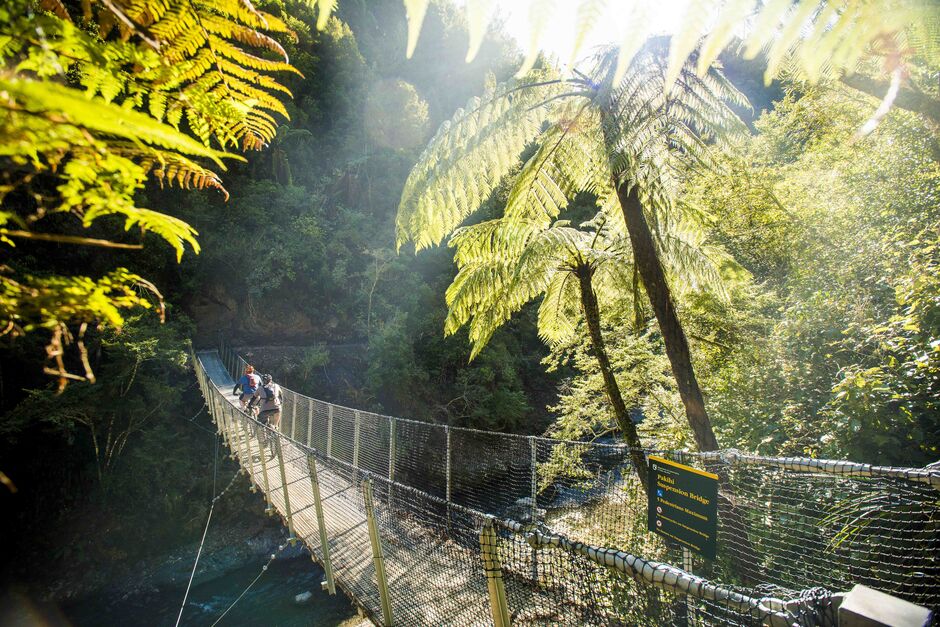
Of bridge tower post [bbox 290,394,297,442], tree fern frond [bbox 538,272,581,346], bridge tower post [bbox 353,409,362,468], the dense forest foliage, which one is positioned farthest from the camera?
bridge tower post [bbox 290,394,297,442]

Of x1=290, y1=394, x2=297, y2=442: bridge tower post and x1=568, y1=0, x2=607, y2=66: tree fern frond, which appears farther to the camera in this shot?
x1=290, y1=394, x2=297, y2=442: bridge tower post

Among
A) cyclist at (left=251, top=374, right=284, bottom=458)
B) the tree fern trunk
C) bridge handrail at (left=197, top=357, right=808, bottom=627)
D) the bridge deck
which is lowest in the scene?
the bridge deck

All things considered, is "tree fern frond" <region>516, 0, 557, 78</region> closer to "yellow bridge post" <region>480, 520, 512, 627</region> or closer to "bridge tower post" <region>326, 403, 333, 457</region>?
"yellow bridge post" <region>480, 520, 512, 627</region>

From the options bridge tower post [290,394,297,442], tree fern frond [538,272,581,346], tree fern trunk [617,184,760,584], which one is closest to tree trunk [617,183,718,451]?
tree fern trunk [617,184,760,584]

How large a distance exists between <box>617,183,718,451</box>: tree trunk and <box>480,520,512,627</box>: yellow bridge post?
2035mm

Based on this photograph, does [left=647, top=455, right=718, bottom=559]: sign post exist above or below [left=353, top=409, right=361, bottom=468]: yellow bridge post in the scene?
above

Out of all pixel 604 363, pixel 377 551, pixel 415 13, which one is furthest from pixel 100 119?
pixel 604 363

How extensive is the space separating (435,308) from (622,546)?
13.8 m

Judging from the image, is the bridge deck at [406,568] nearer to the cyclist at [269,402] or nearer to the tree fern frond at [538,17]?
the tree fern frond at [538,17]

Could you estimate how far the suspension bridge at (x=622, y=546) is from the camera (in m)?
1.35

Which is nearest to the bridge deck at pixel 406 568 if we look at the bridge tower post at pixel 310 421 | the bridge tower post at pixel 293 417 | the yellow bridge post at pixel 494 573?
the yellow bridge post at pixel 494 573

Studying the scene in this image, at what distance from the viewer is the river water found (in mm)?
8516

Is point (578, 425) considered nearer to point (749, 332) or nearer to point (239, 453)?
point (749, 332)

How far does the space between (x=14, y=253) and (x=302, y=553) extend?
11.3m
